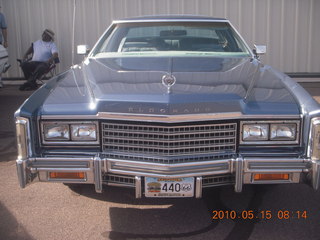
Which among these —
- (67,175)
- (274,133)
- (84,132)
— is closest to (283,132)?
(274,133)

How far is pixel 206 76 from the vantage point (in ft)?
11.3

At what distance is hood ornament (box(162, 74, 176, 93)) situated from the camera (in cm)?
317

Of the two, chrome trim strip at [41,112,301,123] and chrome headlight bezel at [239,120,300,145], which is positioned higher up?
chrome trim strip at [41,112,301,123]

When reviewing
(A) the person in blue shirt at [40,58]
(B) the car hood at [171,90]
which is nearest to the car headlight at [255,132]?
(B) the car hood at [171,90]

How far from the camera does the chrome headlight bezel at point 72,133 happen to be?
3045mm

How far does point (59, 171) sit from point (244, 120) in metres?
1.33

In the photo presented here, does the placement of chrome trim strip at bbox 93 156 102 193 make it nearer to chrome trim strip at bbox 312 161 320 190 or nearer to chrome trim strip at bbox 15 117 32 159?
chrome trim strip at bbox 15 117 32 159

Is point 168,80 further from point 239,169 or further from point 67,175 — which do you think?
point 67,175

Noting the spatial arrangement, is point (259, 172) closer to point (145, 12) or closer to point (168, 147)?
point (168, 147)

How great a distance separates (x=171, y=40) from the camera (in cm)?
465

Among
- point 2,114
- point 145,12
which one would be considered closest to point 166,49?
point 2,114

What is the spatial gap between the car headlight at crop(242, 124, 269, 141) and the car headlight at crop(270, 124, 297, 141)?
45 mm

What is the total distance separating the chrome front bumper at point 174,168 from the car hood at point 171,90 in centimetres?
34

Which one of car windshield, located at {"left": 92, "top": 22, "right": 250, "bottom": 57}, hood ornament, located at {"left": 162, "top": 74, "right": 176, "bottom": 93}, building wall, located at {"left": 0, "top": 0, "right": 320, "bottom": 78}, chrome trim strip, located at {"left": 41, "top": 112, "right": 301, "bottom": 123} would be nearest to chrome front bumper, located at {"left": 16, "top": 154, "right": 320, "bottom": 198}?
chrome trim strip, located at {"left": 41, "top": 112, "right": 301, "bottom": 123}
